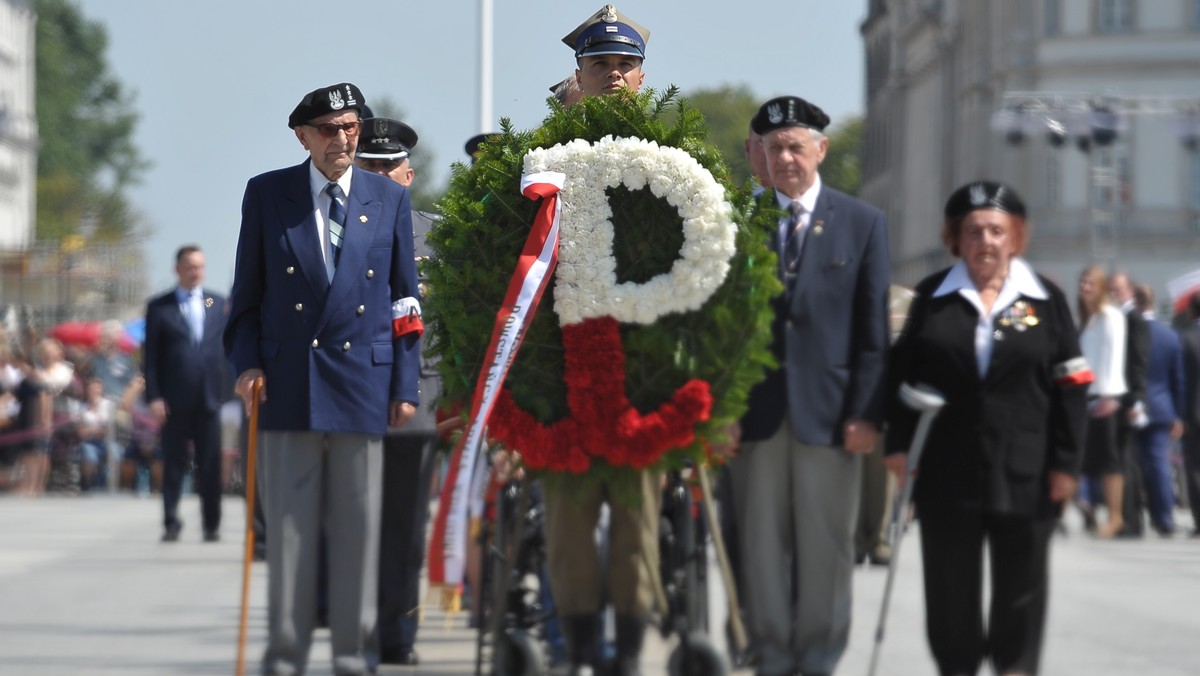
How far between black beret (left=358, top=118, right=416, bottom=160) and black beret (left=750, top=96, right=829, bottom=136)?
6.92 ft

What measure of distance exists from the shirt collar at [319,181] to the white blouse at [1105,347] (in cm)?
1111

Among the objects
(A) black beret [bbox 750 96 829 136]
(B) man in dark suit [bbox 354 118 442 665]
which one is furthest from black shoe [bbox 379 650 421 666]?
(A) black beret [bbox 750 96 829 136]

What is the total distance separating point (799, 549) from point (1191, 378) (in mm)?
13325

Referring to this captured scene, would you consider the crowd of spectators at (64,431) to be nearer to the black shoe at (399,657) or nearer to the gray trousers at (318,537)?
the black shoe at (399,657)

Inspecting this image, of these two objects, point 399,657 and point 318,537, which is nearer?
point 318,537

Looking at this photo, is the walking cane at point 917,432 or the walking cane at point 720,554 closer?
the walking cane at point 917,432

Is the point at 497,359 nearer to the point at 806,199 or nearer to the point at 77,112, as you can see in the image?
the point at 806,199

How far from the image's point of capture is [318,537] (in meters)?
9.60

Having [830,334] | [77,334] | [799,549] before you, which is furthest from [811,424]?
[77,334]

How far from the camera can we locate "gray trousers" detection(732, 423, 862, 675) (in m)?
9.57

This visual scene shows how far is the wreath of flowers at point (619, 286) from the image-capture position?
9.24m

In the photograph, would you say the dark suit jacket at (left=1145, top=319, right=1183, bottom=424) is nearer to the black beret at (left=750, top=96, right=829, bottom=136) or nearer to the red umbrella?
the black beret at (left=750, top=96, right=829, bottom=136)

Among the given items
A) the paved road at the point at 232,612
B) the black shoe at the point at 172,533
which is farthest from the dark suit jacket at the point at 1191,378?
the black shoe at the point at 172,533

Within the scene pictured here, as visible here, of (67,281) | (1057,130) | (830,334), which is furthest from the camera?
(67,281)
